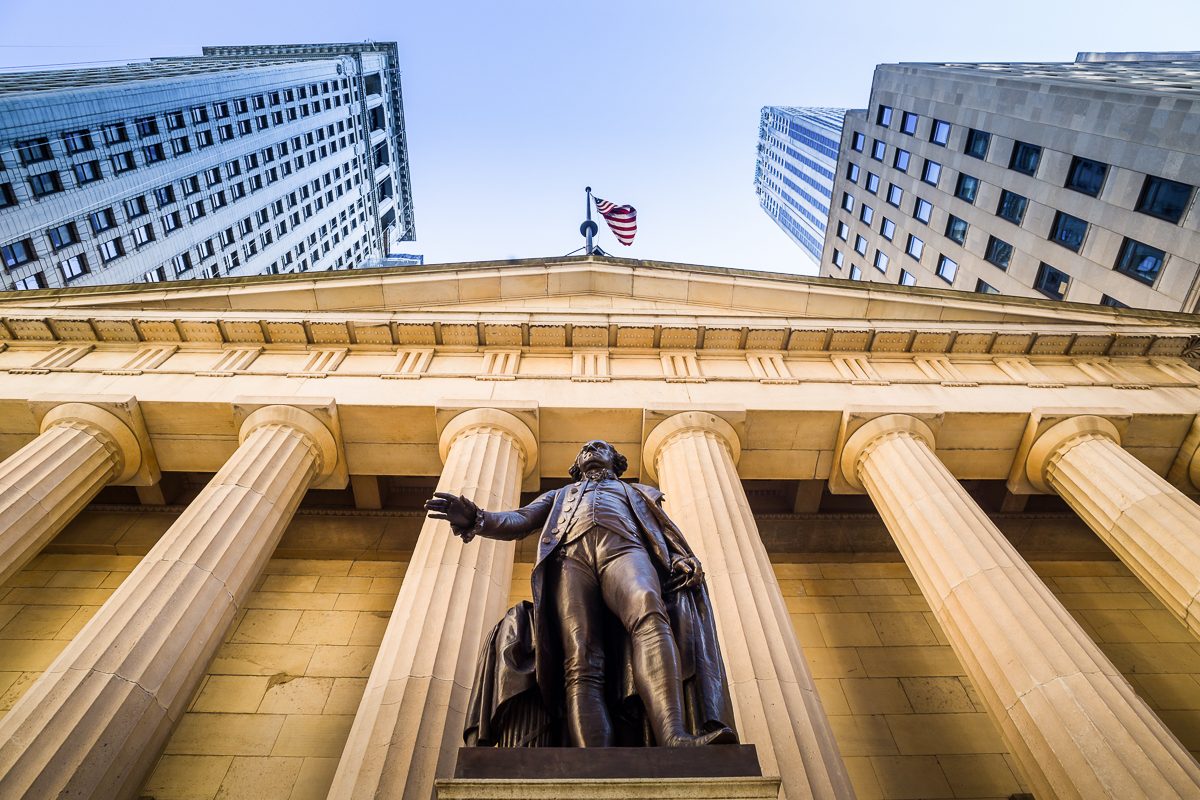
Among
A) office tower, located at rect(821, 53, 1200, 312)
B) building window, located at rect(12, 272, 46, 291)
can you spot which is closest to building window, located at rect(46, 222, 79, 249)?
building window, located at rect(12, 272, 46, 291)

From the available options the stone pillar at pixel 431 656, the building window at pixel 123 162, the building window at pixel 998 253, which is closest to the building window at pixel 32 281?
the building window at pixel 123 162

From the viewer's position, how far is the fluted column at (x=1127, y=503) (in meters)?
10.1

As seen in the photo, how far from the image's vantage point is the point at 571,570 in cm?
571

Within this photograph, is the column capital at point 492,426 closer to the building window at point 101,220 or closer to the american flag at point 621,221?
the american flag at point 621,221

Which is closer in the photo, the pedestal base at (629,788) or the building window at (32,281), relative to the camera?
the pedestal base at (629,788)

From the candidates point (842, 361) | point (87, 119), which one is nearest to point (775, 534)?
point (842, 361)

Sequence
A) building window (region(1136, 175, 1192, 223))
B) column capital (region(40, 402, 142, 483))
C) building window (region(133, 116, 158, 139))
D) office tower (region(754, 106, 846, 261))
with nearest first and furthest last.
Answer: column capital (region(40, 402, 142, 483)), building window (region(1136, 175, 1192, 223)), building window (region(133, 116, 158, 139)), office tower (region(754, 106, 846, 261))

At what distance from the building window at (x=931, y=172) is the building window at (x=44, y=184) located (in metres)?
46.0

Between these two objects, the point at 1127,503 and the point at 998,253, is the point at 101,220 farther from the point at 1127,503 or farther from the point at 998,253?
the point at 1127,503

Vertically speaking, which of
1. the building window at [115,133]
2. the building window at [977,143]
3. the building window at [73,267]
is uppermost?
the building window at [977,143]

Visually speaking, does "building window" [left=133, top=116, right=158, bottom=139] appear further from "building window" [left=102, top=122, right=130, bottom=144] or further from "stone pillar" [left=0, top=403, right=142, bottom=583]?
"stone pillar" [left=0, top=403, right=142, bottom=583]

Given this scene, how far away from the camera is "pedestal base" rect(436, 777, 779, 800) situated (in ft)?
12.0

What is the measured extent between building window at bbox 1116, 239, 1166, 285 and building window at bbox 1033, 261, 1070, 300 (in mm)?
2430

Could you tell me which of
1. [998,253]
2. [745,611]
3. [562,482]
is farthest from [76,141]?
[998,253]
